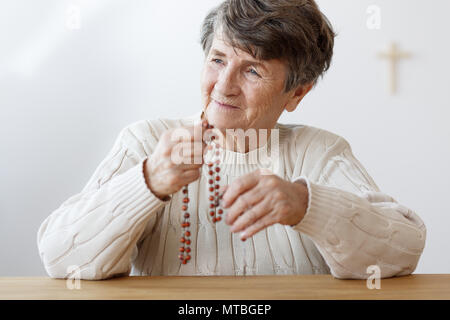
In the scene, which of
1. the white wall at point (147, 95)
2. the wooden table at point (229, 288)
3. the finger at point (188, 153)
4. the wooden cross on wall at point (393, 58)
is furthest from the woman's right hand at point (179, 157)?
the wooden cross on wall at point (393, 58)

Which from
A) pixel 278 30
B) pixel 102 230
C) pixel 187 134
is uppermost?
pixel 278 30

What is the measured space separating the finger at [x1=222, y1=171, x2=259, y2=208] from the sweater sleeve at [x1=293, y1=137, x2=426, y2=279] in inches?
5.8

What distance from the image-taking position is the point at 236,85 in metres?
1.38

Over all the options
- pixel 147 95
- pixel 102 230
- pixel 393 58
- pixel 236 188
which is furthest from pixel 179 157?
pixel 393 58

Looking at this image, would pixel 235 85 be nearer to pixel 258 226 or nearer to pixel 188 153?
pixel 188 153

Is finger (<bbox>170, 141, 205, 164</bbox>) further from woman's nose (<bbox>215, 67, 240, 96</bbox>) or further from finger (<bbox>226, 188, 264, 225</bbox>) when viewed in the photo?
woman's nose (<bbox>215, 67, 240, 96</bbox>)

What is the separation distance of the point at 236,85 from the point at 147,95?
1.39m

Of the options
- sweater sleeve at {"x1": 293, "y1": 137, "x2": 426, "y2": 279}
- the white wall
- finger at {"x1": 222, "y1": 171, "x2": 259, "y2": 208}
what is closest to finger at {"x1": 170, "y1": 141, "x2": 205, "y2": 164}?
finger at {"x1": 222, "y1": 171, "x2": 259, "y2": 208}

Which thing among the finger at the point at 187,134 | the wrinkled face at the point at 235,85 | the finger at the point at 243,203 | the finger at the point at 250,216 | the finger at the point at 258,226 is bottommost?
the finger at the point at 258,226

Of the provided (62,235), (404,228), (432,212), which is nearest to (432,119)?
(432,212)

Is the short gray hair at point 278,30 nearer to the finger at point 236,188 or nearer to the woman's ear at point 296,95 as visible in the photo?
the woman's ear at point 296,95

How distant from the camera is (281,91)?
57.5 inches

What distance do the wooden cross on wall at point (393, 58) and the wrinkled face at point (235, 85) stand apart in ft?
5.44

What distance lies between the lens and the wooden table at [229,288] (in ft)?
3.45
